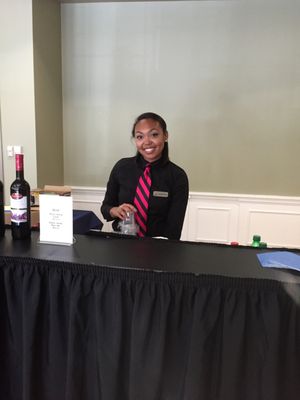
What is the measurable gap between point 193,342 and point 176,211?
2.51ft

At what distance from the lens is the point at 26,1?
2.75 meters

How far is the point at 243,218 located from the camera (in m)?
3.18

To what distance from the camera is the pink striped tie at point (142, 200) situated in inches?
60.2

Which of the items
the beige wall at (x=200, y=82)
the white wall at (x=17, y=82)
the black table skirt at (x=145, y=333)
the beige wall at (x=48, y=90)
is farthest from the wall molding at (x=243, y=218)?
the black table skirt at (x=145, y=333)

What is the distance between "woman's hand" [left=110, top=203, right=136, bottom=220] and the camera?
1.42 meters

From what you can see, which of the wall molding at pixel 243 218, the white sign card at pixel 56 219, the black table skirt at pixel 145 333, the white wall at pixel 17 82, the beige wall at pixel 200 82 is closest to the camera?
the black table skirt at pixel 145 333

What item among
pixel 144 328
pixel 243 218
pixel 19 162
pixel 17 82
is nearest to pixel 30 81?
pixel 17 82

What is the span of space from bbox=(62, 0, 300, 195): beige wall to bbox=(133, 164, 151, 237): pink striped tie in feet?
5.71

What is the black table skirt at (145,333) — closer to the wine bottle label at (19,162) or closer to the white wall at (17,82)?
the wine bottle label at (19,162)

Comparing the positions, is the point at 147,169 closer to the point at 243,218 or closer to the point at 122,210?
the point at 122,210

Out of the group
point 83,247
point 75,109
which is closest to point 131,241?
point 83,247

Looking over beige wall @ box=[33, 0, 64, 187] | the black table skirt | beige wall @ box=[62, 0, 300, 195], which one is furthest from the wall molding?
the black table skirt

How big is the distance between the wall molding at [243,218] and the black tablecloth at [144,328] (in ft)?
7.41

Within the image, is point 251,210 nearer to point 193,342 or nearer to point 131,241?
point 131,241
